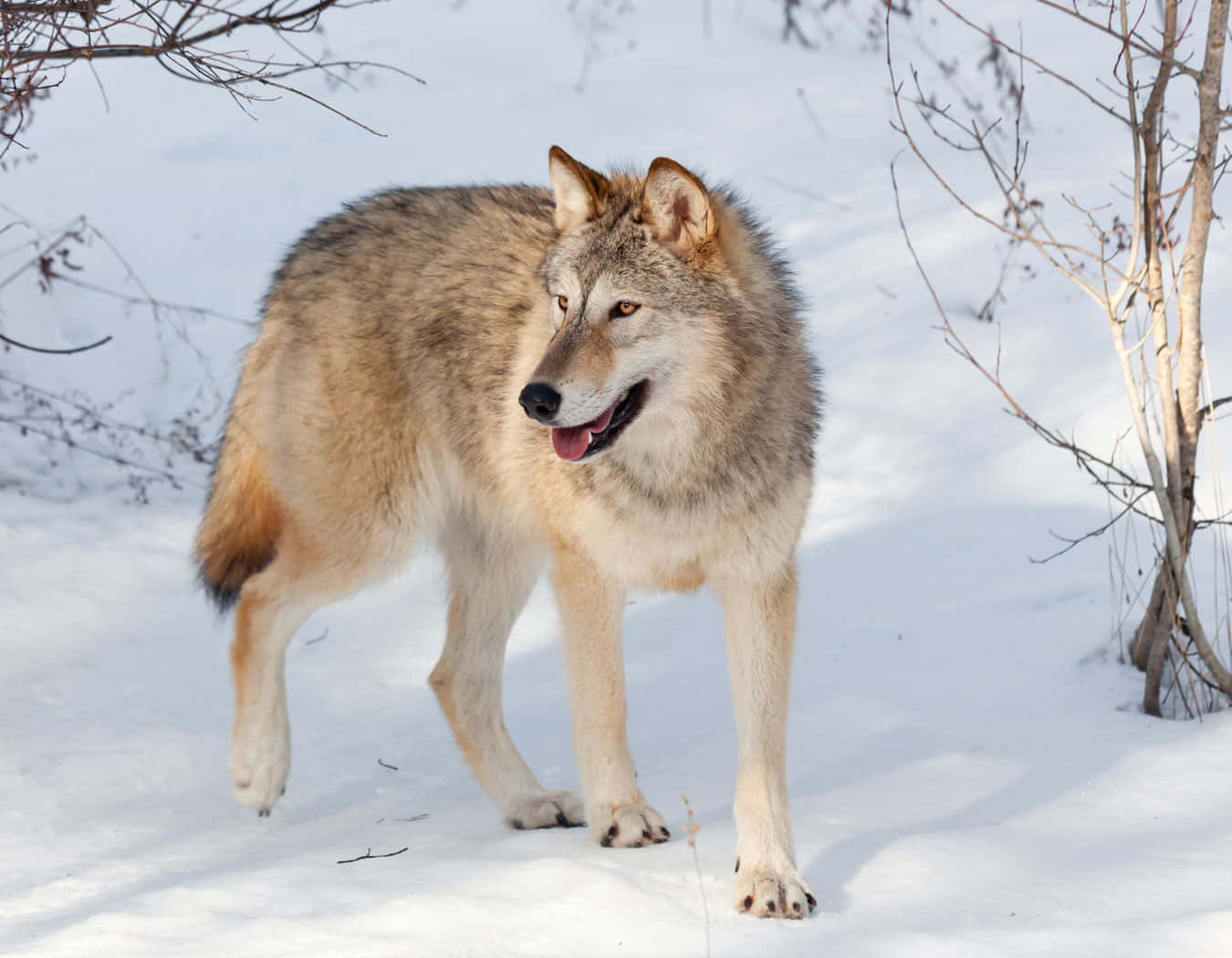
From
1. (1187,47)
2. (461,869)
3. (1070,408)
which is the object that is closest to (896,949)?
(461,869)

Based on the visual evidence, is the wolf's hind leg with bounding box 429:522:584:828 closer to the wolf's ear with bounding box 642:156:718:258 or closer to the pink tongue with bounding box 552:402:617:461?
the pink tongue with bounding box 552:402:617:461

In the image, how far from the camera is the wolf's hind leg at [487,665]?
4.45 metres

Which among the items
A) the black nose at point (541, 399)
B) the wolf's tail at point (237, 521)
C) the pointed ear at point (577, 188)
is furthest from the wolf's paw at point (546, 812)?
the pointed ear at point (577, 188)

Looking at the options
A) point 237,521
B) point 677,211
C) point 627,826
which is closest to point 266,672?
point 237,521

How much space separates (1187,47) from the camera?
9.98m

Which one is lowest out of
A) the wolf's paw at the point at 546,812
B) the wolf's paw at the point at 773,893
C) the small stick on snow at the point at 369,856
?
the wolf's paw at the point at 546,812

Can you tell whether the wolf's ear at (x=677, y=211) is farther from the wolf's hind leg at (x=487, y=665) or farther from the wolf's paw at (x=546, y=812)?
the wolf's paw at (x=546, y=812)

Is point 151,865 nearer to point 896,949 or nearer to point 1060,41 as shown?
point 896,949

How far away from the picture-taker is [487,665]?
4.77 meters

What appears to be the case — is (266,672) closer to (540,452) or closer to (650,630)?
(540,452)

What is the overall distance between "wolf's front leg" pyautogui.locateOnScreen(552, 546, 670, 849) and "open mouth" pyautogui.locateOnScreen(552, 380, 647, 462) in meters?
0.59

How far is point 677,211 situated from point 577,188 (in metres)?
0.33

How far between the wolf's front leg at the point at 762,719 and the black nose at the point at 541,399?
85cm

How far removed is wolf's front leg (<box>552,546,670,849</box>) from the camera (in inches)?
155
